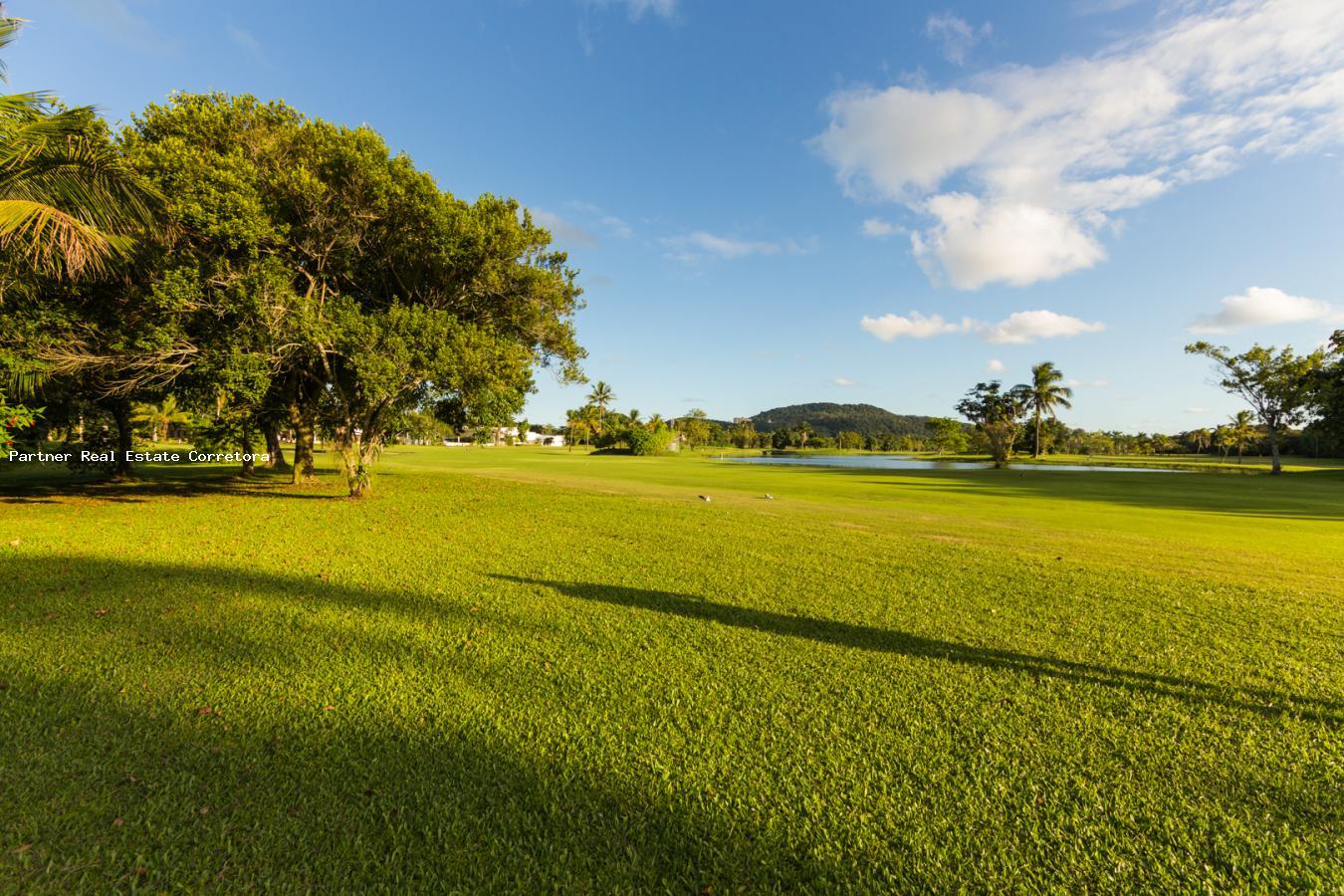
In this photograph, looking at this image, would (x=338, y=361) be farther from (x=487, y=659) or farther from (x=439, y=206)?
(x=487, y=659)

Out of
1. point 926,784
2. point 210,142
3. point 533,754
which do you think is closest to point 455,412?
point 210,142

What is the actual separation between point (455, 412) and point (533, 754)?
1794cm

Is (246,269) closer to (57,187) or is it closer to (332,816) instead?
(57,187)

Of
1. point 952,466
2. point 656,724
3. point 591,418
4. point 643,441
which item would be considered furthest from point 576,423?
point 656,724

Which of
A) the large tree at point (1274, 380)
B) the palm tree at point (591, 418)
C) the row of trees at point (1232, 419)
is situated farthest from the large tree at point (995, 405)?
the palm tree at point (591, 418)

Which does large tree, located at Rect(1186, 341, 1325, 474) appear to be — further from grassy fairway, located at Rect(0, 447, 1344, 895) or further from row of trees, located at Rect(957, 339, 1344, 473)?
grassy fairway, located at Rect(0, 447, 1344, 895)

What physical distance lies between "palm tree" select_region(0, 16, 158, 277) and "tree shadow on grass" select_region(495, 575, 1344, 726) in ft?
31.6

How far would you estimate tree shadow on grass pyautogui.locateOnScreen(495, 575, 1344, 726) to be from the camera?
4.32 meters

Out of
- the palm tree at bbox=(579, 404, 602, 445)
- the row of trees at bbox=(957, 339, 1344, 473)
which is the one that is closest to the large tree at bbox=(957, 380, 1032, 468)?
the row of trees at bbox=(957, 339, 1344, 473)

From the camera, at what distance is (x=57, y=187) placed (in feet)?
29.1

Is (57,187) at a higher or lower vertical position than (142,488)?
higher

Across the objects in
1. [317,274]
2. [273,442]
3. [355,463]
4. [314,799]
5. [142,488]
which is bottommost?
[314,799]

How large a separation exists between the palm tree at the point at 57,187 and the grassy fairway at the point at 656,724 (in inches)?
201

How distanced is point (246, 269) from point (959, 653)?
16.6m
